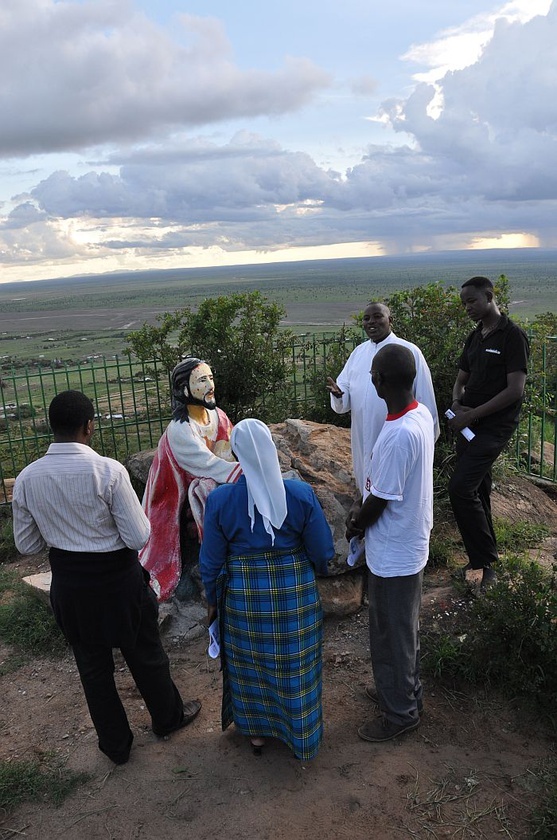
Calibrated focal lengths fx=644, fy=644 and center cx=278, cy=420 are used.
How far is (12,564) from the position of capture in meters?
6.59

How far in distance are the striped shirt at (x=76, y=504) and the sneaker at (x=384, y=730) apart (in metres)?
1.61

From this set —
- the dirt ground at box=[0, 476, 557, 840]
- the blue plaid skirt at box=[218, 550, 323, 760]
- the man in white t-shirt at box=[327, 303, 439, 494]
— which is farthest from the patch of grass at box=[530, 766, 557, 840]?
the man in white t-shirt at box=[327, 303, 439, 494]

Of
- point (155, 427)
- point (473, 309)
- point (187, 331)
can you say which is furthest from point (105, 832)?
point (155, 427)

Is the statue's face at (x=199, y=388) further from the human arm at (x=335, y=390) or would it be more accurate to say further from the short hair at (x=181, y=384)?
the human arm at (x=335, y=390)

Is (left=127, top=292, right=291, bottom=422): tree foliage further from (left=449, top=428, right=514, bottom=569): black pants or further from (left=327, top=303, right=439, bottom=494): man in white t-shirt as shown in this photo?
(left=449, top=428, right=514, bottom=569): black pants

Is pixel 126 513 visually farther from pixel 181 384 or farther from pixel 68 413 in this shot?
pixel 181 384

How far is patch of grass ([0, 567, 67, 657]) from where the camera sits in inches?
187

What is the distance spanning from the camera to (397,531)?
314 centimetres

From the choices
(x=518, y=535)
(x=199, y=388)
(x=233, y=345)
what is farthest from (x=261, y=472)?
(x=233, y=345)

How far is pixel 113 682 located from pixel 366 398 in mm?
2316

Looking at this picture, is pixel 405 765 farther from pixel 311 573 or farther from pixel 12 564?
pixel 12 564

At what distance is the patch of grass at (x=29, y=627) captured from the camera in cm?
474

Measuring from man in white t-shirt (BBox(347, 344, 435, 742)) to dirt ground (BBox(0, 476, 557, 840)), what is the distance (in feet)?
0.84

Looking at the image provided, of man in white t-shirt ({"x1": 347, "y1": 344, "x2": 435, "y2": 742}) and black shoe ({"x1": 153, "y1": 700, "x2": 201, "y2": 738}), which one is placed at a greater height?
man in white t-shirt ({"x1": 347, "y1": 344, "x2": 435, "y2": 742})
